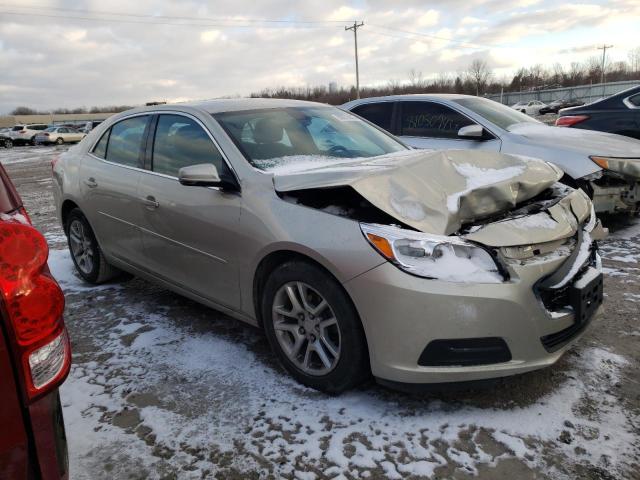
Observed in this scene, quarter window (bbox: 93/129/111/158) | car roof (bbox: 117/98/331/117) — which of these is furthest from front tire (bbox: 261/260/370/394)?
quarter window (bbox: 93/129/111/158)

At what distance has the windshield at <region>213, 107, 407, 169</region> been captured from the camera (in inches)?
128

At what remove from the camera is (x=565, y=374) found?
110 inches

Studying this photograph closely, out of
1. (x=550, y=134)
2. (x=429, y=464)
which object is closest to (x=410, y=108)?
(x=550, y=134)

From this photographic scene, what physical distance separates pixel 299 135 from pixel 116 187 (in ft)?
5.11

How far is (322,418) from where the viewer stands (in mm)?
2520

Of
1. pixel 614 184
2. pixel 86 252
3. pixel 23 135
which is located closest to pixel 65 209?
pixel 86 252

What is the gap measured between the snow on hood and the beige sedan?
38.1 meters

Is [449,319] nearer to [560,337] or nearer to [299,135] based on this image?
[560,337]

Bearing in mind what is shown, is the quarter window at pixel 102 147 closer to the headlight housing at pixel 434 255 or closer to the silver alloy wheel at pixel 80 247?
the silver alloy wheel at pixel 80 247

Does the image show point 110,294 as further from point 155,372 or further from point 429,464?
→ point 429,464

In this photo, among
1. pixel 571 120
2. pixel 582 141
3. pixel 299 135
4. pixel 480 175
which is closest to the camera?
pixel 480 175

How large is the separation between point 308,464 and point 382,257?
97 cm

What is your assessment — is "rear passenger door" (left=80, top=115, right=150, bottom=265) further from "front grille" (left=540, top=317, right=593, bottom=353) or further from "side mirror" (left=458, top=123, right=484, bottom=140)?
"side mirror" (left=458, top=123, right=484, bottom=140)

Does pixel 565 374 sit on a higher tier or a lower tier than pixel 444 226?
lower
